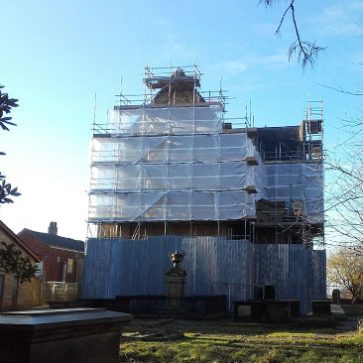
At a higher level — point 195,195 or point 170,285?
point 195,195

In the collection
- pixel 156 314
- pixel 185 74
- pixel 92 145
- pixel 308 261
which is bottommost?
pixel 156 314

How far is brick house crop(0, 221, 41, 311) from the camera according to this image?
32969mm

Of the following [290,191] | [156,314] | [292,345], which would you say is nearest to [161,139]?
[290,191]

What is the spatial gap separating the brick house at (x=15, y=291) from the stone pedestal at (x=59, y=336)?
2732cm

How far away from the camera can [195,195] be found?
36.0 m

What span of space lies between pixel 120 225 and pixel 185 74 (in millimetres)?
12177

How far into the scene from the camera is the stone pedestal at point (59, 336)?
422 centimetres

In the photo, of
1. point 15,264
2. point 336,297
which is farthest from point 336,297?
point 15,264

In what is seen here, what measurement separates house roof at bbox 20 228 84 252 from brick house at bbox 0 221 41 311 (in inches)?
589

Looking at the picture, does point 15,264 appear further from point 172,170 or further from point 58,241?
point 58,241

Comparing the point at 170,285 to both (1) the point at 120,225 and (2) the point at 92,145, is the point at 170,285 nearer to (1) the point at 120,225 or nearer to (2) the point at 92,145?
(1) the point at 120,225

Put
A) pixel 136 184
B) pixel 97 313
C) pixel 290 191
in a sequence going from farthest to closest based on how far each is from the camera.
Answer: pixel 290 191, pixel 136 184, pixel 97 313

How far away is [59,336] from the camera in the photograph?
451 centimetres

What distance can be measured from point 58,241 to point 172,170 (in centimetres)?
2408
